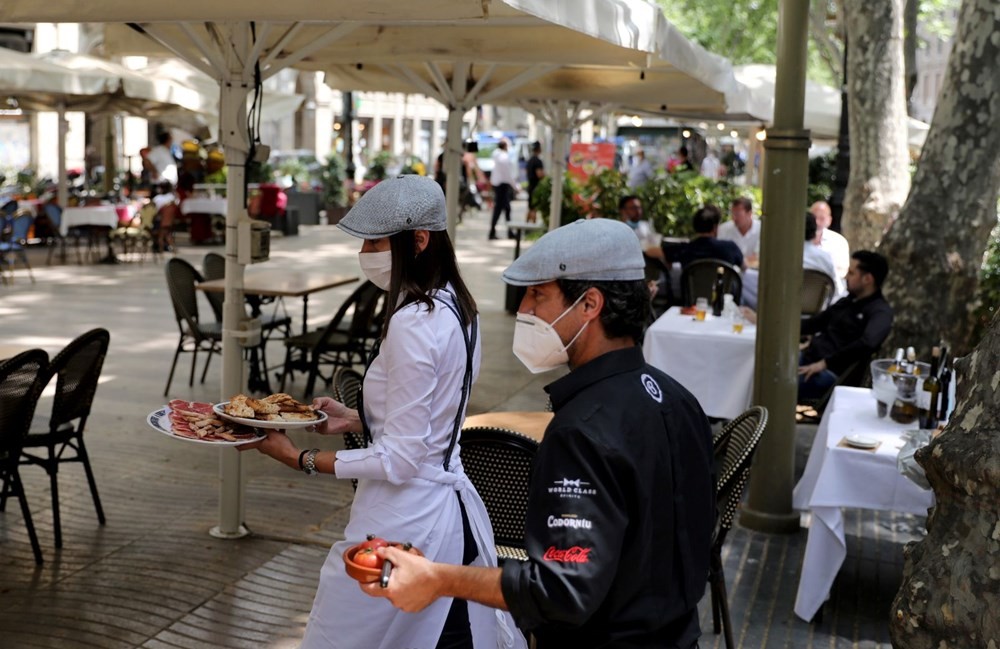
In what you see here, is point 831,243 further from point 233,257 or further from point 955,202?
point 233,257

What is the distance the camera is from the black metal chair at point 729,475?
4.38 m

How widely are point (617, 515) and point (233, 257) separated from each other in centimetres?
400

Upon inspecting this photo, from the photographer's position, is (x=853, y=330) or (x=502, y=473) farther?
(x=853, y=330)

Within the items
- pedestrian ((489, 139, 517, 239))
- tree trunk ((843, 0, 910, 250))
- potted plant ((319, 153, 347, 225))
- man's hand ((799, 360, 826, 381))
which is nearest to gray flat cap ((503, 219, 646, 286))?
man's hand ((799, 360, 826, 381))

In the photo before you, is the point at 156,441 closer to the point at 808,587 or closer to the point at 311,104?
the point at 808,587

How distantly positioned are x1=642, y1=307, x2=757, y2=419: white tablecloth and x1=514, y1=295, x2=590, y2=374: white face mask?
5.39 m

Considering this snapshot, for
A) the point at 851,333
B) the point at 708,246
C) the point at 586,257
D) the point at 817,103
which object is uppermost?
the point at 817,103

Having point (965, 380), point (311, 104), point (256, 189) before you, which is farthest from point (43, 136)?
point (965, 380)

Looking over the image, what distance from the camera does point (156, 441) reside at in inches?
308

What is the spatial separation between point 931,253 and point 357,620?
26.7ft

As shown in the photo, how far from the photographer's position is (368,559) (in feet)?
6.98

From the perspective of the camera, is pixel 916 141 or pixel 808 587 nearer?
pixel 808 587

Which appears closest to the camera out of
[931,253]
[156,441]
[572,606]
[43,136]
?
[572,606]

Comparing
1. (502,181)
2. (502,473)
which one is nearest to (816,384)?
(502,473)
